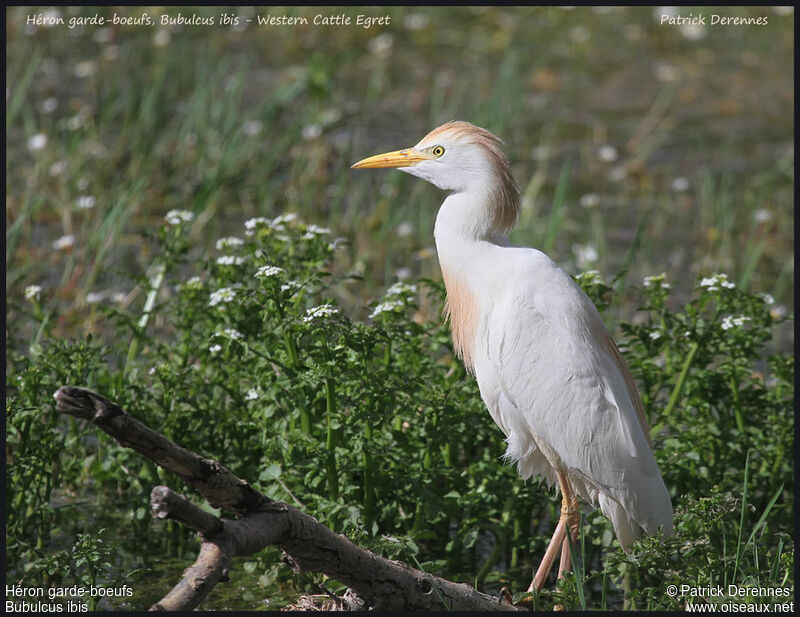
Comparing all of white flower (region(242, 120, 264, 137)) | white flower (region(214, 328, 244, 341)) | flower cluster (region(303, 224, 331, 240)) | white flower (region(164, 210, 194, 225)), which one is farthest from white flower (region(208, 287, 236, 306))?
white flower (region(242, 120, 264, 137))

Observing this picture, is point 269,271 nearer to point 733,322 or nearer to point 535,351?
point 535,351

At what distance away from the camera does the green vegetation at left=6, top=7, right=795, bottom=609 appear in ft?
13.4

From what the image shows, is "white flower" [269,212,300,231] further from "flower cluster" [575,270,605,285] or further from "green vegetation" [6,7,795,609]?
"flower cluster" [575,270,605,285]

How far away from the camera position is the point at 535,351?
383 centimetres

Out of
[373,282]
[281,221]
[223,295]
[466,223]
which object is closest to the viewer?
[466,223]

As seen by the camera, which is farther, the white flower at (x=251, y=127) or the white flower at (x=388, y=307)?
the white flower at (x=251, y=127)

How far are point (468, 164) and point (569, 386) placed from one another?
2.91ft

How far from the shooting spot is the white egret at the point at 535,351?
3801 mm

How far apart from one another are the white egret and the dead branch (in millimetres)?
581

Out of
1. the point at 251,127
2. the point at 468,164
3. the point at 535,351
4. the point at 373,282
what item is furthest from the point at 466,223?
the point at 251,127

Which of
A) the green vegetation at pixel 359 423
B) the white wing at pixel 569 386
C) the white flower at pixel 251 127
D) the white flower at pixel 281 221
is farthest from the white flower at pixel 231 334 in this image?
the white flower at pixel 251 127

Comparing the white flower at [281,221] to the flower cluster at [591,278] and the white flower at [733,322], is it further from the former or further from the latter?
the white flower at [733,322]

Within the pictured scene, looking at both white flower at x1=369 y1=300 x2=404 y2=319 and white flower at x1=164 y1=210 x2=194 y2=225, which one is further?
white flower at x1=164 y1=210 x2=194 y2=225

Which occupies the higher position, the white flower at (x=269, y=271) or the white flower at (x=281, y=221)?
the white flower at (x=281, y=221)
